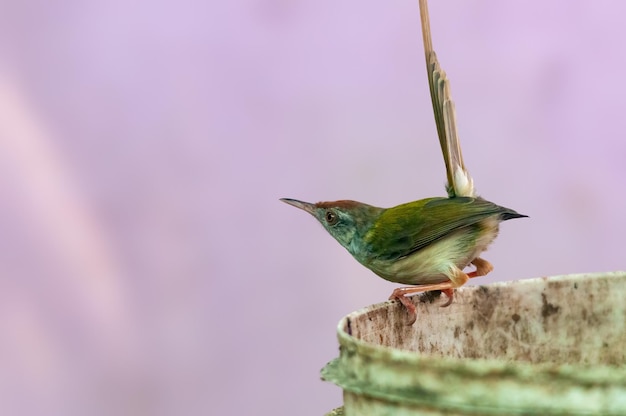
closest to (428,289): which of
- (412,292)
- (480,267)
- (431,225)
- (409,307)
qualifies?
(412,292)

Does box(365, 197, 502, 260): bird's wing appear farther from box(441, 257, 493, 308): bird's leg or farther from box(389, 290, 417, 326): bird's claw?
box(389, 290, 417, 326): bird's claw

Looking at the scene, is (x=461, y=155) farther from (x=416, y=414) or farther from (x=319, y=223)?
→ (x=416, y=414)

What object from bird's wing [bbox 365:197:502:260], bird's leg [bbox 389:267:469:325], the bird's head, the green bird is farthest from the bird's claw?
the bird's head

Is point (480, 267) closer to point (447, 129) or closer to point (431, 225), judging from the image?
point (431, 225)

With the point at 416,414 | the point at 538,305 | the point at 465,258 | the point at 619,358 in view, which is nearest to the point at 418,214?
the point at 465,258

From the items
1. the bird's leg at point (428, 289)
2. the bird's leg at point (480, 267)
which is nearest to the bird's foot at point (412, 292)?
the bird's leg at point (428, 289)

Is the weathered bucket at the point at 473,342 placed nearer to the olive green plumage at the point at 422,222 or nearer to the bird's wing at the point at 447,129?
the olive green plumage at the point at 422,222
